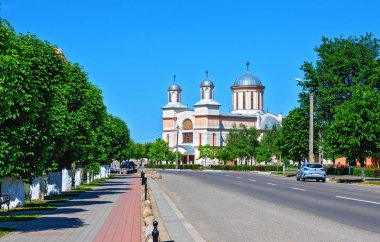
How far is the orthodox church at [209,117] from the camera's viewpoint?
16462 cm

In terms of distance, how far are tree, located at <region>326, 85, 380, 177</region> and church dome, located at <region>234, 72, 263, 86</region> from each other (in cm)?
11831

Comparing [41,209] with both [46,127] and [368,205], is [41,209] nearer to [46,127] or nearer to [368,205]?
[46,127]

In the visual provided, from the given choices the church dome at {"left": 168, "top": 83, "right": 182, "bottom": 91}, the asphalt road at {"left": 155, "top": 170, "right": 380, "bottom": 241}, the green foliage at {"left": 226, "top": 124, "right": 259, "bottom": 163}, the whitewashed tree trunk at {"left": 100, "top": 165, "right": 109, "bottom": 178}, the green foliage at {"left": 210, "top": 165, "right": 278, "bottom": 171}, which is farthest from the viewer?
the church dome at {"left": 168, "top": 83, "right": 182, "bottom": 91}

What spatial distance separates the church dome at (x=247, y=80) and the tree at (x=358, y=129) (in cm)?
11831

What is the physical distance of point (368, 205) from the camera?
22.7 m

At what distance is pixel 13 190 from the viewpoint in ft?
75.8

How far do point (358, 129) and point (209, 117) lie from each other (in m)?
118

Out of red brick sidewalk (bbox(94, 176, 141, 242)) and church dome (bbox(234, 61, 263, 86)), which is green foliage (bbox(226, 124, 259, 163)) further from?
red brick sidewalk (bbox(94, 176, 141, 242))

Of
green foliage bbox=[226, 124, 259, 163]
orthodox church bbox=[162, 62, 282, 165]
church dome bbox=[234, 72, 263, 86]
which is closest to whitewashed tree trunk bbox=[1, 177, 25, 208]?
green foliage bbox=[226, 124, 259, 163]

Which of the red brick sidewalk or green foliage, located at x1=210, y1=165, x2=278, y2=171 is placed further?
green foliage, located at x1=210, y1=165, x2=278, y2=171

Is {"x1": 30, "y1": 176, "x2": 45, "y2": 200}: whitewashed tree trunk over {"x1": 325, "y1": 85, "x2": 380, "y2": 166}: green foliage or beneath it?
beneath

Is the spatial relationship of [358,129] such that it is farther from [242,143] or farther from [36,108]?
[242,143]

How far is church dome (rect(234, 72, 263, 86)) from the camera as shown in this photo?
550 feet

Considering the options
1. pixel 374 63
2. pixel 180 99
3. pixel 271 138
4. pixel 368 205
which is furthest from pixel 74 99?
pixel 180 99
